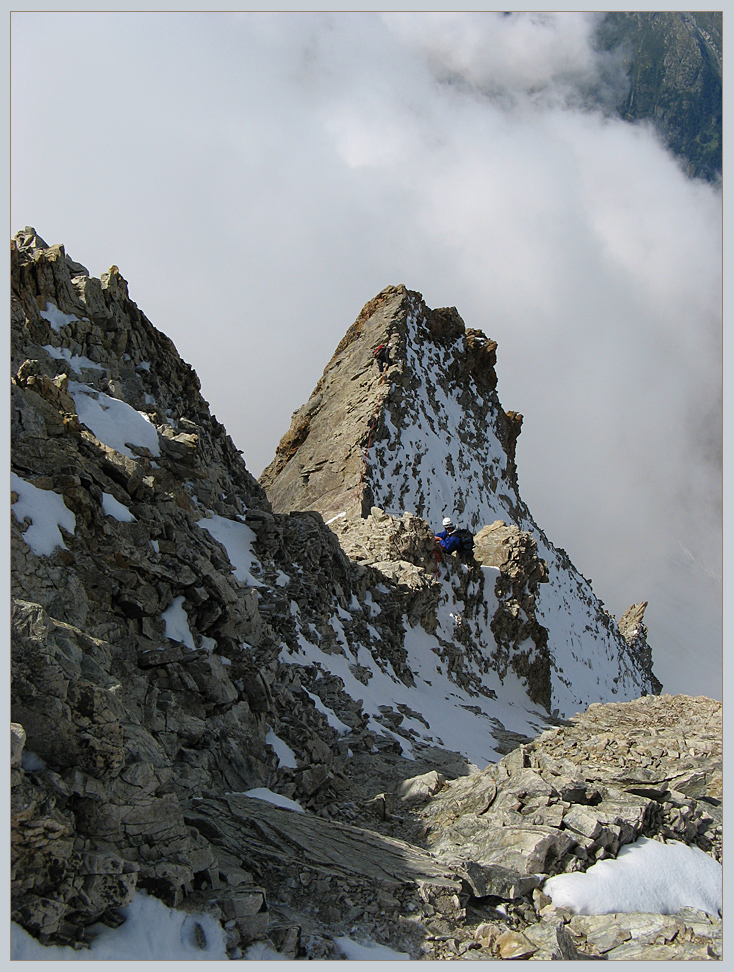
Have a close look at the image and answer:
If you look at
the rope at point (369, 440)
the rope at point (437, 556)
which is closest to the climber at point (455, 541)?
the rope at point (437, 556)

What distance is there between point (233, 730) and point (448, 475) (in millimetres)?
32119

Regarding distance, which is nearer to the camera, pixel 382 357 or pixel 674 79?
pixel 382 357

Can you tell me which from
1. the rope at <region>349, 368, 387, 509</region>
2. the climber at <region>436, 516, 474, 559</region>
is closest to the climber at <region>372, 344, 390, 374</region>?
the rope at <region>349, 368, 387, 509</region>

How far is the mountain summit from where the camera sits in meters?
34.3

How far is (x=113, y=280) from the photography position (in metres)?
22.2

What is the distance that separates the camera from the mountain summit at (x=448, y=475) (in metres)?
34.3

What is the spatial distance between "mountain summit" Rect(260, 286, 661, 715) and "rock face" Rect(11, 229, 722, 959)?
897 cm

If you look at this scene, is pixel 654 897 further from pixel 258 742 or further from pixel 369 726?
pixel 369 726

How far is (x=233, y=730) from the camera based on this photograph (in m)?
11.6

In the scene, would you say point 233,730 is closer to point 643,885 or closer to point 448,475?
point 643,885

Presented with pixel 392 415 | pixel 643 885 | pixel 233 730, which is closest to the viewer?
pixel 643 885

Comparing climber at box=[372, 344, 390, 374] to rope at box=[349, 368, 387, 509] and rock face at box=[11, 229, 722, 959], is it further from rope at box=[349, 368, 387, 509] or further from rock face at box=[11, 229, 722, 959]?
rock face at box=[11, 229, 722, 959]

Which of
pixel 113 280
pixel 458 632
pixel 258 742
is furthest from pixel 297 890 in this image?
pixel 458 632

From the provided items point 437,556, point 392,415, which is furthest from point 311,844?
point 392,415
